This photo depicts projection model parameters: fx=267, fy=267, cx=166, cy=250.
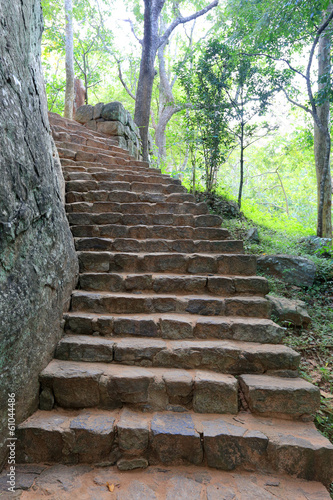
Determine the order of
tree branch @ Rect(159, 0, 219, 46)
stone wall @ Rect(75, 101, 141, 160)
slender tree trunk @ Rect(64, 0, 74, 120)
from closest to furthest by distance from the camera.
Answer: stone wall @ Rect(75, 101, 141, 160) → slender tree trunk @ Rect(64, 0, 74, 120) → tree branch @ Rect(159, 0, 219, 46)

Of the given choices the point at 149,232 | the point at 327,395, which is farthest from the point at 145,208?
the point at 327,395

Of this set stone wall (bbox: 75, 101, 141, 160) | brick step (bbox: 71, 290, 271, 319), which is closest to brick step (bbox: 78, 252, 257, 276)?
brick step (bbox: 71, 290, 271, 319)

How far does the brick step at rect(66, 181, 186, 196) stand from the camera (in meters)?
4.02

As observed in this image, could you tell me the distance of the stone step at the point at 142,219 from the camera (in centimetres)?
349

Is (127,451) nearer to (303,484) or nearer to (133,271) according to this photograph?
(303,484)

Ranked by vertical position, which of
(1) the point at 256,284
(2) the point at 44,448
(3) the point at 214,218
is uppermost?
(3) the point at 214,218

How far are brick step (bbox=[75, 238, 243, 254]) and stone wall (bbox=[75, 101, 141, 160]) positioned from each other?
4.17 metres

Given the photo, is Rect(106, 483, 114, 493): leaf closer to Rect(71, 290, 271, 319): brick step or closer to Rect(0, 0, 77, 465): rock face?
Rect(0, 0, 77, 465): rock face

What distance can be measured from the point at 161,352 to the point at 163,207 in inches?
87.3

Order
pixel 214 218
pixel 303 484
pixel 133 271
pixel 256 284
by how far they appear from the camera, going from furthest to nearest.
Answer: pixel 214 218
pixel 133 271
pixel 256 284
pixel 303 484

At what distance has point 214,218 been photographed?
359 centimetres

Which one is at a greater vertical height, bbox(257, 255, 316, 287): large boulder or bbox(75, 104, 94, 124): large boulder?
bbox(75, 104, 94, 124): large boulder

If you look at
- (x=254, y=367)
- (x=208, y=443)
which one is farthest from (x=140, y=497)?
(x=254, y=367)

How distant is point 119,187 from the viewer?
420 cm
